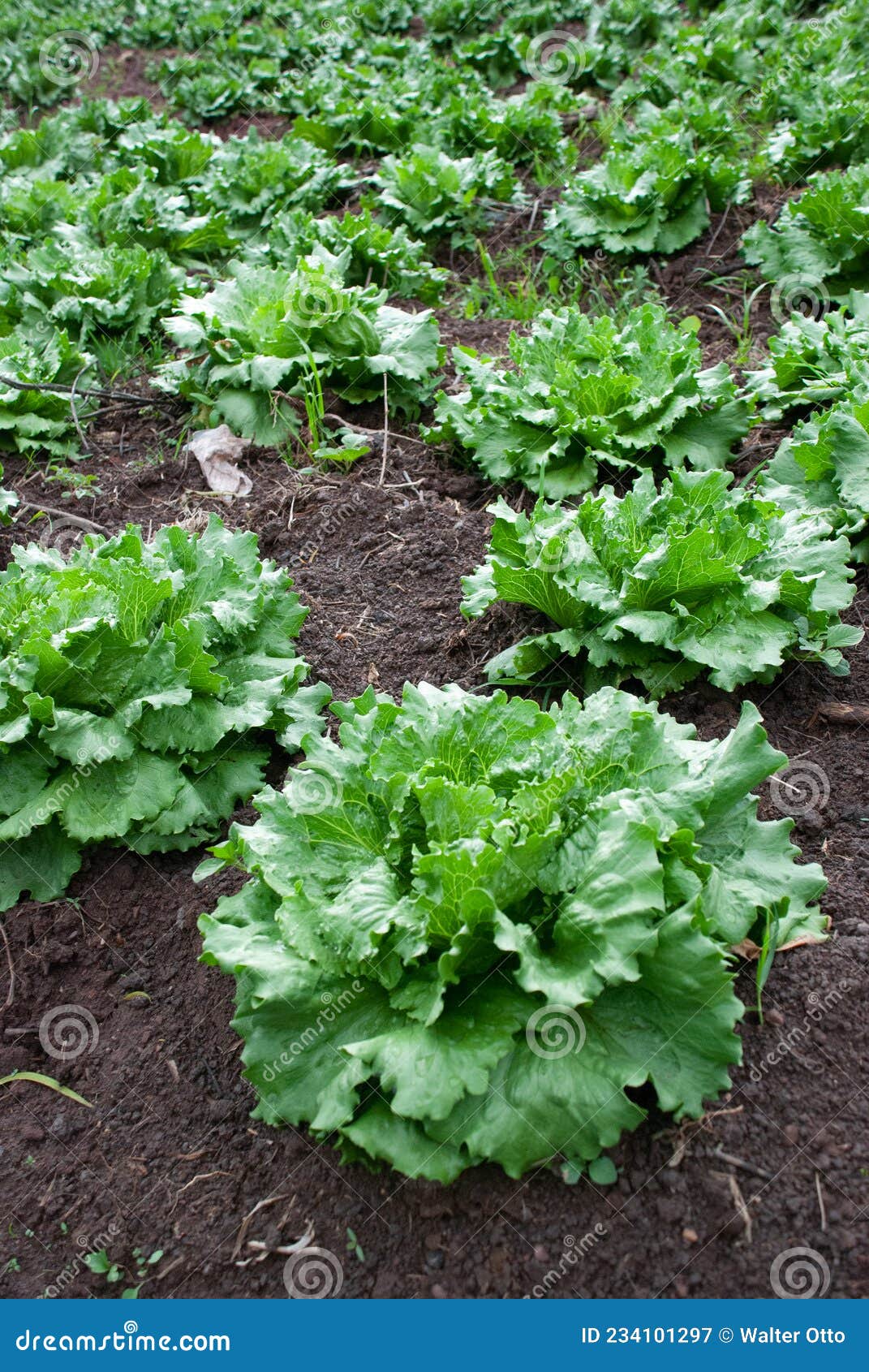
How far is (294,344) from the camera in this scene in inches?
210

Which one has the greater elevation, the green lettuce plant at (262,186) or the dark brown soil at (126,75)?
the green lettuce plant at (262,186)

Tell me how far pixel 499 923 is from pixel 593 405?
108 inches

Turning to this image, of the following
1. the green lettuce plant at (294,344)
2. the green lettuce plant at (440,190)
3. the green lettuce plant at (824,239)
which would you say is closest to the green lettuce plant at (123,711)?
the green lettuce plant at (294,344)

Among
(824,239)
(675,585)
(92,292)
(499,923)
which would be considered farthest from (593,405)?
(92,292)

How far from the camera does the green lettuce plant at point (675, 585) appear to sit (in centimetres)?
357

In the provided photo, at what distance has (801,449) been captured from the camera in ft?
13.7

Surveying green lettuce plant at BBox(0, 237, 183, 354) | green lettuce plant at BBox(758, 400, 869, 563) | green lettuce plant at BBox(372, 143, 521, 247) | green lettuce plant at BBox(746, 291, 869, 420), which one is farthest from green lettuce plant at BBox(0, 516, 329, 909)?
green lettuce plant at BBox(372, 143, 521, 247)

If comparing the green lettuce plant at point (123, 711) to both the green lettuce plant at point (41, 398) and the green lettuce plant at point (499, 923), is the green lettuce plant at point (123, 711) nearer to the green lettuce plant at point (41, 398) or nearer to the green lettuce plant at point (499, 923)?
the green lettuce plant at point (499, 923)

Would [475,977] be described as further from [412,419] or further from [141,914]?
[412,419]

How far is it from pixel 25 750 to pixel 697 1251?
2.48m

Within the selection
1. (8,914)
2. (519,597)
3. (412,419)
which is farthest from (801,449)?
(8,914)

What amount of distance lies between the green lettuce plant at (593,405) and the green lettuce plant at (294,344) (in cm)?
62

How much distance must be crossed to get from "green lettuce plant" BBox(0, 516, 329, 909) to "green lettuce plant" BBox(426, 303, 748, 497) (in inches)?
60.4

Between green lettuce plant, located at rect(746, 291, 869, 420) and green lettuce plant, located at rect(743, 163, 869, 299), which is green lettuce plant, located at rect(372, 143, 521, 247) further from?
green lettuce plant, located at rect(746, 291, 869, 420)
